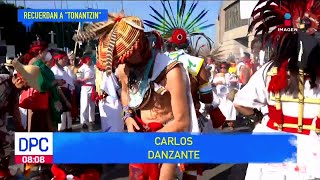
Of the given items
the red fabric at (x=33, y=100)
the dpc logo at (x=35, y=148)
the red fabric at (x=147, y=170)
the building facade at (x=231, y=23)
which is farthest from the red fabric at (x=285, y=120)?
the building facade at (x=231, y=23)

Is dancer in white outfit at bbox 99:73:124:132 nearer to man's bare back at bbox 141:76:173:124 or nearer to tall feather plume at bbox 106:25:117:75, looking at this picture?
man's bare back at bbox 141:76:173:124

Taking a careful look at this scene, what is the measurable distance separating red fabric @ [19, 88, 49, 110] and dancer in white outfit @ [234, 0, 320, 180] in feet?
9.40

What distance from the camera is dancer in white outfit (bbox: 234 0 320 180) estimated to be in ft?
9.40

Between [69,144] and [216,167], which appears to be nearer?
[69,144]

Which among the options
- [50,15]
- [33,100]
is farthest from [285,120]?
[50,15]

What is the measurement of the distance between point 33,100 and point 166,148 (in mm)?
2739

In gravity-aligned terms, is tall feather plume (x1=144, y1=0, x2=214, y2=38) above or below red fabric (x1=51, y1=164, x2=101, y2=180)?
A: above

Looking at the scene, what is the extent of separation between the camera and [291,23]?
10.1 feet

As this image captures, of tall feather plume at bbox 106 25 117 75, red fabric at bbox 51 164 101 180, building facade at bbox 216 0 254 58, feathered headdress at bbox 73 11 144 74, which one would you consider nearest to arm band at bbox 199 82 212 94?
red fabric at bbox 51 164 101 180

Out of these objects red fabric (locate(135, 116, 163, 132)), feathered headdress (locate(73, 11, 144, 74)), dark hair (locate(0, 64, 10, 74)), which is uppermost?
feathered headdress (locate(73, 11, 144, 74))

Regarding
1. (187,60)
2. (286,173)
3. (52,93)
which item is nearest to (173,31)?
(187,60)

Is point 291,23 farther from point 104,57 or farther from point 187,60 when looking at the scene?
point 187,60

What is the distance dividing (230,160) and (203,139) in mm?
208

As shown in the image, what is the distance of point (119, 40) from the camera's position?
9.39ft
